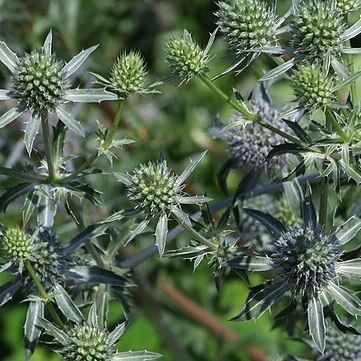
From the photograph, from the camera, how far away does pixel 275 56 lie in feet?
5.49

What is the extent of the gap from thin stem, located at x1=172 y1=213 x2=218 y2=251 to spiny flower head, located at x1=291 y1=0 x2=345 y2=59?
0.44 meters

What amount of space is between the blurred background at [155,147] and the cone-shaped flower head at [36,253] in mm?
794

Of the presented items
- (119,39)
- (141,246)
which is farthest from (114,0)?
(141,246)

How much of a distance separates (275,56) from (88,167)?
1.71 feet

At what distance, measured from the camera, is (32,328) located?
1.78 metres

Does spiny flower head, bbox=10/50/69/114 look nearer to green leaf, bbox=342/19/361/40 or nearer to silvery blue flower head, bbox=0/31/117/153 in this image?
silvery blue flower head, bbox=0/31/117/153

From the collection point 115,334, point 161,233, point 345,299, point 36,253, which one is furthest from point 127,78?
point 345,299

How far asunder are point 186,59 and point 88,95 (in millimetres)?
237

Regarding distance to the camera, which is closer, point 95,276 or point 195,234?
point 195,234

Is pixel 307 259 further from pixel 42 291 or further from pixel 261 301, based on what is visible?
pixel 42 291

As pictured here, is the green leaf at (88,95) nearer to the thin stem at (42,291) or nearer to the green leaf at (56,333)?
the thin stem at (42,291)

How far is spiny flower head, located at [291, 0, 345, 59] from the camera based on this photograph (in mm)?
1603

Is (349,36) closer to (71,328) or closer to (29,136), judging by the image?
(29,136)

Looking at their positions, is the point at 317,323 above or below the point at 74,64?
below
